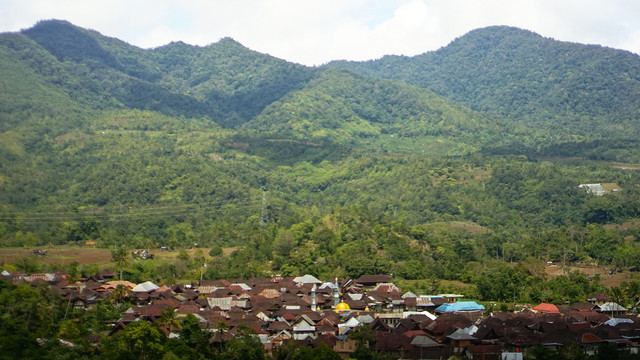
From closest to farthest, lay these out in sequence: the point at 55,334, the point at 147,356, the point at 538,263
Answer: the point at 147,356, the point at 55,334, the point at 538,263

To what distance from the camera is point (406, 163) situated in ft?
487

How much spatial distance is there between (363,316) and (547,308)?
14.8m

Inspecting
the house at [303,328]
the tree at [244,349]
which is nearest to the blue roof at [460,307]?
the house at [303,328]

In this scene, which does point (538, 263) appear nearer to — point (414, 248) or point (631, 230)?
point (414, 248)

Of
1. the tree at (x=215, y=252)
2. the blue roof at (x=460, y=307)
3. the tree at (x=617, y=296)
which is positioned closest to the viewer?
the blue roof at (x=460, y=307)

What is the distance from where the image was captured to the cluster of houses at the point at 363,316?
54.8 metres

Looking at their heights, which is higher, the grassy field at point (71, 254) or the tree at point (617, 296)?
the grassy field at point (71, 254)

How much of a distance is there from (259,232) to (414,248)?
20001mm

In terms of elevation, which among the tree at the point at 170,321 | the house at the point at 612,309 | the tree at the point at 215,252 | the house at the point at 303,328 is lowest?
the house at the point at 303,328

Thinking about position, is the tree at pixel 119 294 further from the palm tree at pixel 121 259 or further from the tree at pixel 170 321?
the palm tree at pixel 121 259

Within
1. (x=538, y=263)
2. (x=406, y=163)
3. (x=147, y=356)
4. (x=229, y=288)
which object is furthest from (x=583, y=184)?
(x=147, y=356)

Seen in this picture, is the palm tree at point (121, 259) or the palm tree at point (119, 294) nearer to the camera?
the palm tree at point (119, 294)

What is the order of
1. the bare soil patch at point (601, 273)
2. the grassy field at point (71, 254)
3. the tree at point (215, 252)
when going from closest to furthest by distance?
1. the bare soil patch at point (601, 273)
2. the grassy field at point (71, 254)
3. the tree at point (215, 252)

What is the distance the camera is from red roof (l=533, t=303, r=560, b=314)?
215ft
